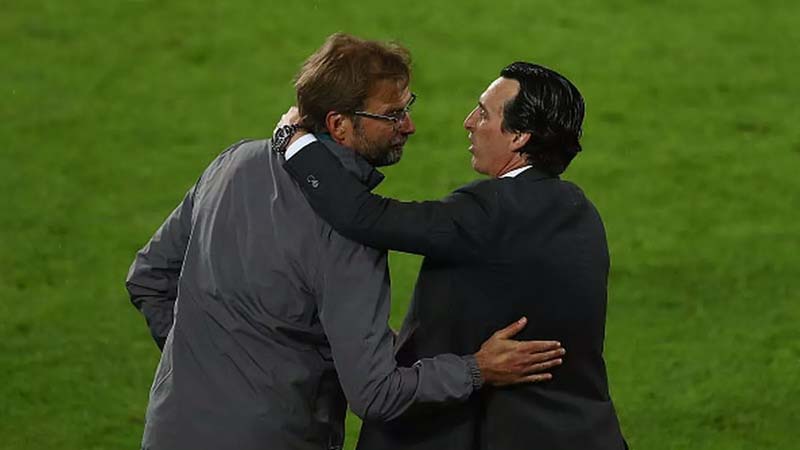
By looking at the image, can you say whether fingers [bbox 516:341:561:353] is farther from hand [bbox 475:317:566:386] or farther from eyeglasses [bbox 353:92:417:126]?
eyeglasses [bbox 353:92:417:126]

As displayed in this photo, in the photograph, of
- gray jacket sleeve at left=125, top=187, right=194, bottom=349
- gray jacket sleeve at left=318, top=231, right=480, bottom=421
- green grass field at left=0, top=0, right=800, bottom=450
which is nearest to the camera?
gray jacket sleeve at left=318, top=231, right=480, bottom=421

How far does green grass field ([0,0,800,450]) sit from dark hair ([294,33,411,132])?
8.37 ft

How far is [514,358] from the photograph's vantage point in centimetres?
345

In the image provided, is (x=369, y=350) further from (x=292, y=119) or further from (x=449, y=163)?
(x=449, y=163)

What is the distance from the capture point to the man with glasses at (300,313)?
3.40 m

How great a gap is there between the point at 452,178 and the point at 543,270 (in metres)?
4.10

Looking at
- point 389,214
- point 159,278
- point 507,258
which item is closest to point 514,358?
point 507,258


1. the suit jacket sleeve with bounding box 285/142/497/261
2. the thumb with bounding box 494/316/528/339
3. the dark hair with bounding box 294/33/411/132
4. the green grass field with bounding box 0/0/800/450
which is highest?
the dark hair with bounding box 294/33/411/132

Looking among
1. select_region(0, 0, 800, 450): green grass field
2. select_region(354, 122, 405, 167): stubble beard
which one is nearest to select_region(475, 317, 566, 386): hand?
select_region(354, 122, 405, 167): stubble beard

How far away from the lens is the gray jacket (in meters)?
3.39

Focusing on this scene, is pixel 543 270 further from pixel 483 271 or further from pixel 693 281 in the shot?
pixel 693 281

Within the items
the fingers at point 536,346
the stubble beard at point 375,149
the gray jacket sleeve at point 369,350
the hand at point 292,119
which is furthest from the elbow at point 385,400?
the hand at point 292,119

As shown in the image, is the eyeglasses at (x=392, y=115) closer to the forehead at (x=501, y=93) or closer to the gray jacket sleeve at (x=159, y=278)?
the forehead at (x=501, y=93)

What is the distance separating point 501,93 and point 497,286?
0.40 m
